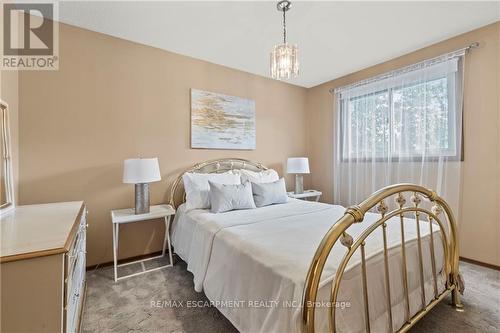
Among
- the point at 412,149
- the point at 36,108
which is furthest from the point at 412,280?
the point at 36,108

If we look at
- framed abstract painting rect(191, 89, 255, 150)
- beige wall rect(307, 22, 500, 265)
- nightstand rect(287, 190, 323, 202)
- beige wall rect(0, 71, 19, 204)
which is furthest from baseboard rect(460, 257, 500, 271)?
beige wall rect(0, 71, 19, 204)

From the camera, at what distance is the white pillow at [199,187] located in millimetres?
2545

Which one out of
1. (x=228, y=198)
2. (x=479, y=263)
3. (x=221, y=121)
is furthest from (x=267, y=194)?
(x=479, y=263)

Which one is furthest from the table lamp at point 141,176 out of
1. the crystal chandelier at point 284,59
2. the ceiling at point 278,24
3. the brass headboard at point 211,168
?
the crystal chandelier at point 284,59

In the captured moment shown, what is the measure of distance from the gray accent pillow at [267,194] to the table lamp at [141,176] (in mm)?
1125

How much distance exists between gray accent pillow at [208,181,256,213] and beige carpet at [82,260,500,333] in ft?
2.52

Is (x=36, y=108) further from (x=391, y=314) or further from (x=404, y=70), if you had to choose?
(x=404, y=70)

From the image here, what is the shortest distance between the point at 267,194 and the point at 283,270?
5.22ft

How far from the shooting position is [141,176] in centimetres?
228

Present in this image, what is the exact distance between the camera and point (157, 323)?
5.38ft

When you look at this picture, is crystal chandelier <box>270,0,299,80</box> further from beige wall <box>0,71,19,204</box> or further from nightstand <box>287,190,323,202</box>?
beige wall <box>0,71,19,204</box>

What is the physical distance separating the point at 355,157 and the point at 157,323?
3185 mm

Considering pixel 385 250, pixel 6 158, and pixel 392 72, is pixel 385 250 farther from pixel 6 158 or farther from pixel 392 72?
pixel 392 72

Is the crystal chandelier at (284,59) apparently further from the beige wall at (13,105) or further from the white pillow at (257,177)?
the beige wall at (13,105)
